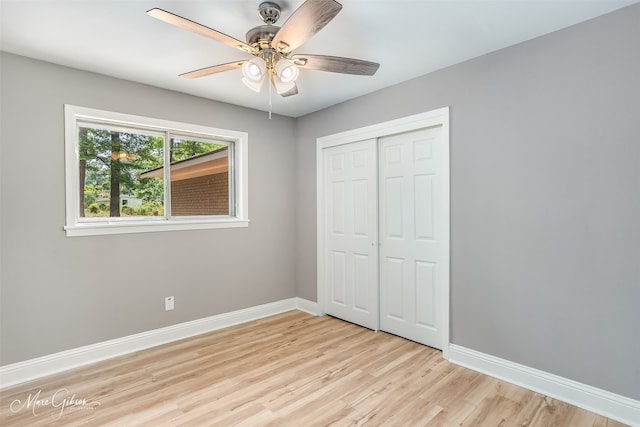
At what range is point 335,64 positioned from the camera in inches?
78.9

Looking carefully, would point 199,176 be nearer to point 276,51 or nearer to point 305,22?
point 276,51

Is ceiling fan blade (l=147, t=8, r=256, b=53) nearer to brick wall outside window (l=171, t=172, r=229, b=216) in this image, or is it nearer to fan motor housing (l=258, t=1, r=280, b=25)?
fan motor housing (l=258, t=1, r=280, b=25)

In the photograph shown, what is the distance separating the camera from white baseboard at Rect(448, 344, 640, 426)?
6.34 ft

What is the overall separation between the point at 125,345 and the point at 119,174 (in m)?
1.56

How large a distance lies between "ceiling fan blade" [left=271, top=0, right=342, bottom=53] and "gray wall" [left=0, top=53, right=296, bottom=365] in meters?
1.92

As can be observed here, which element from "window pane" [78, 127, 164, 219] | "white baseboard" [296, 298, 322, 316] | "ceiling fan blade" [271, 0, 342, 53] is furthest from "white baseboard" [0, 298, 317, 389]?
"ceiling fan blade" [271, 0, 342, 53]

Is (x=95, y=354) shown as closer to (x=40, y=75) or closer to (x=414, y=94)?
(x=40, y=75)

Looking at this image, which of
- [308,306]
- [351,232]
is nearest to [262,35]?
[351,232]

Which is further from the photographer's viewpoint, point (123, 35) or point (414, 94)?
point (414, 94)

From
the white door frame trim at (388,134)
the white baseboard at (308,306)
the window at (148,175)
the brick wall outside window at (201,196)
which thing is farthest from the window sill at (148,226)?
the white baseboard at (308,306)

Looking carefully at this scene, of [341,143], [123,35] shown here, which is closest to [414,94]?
[341,143]

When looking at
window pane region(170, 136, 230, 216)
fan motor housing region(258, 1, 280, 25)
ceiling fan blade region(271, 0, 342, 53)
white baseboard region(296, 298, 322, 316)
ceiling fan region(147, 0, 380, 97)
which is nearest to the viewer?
ceiling fan blade region(271, 0, 342, 53)

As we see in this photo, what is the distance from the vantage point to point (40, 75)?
2512mm

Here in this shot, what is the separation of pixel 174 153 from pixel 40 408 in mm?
2285
